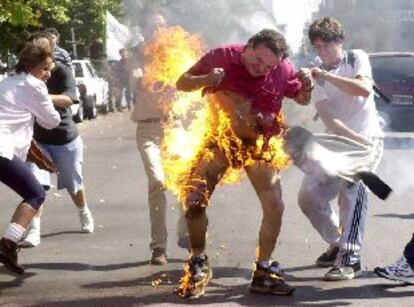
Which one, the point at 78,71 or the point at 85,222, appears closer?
the point at 85,222

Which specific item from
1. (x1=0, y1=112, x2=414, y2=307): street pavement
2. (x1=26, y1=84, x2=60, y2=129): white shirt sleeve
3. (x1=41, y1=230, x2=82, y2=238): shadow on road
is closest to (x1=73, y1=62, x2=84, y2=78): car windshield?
(x1=0, y1=112, x2=414, y2=307): street pavement

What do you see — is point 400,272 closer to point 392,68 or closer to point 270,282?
point 270,282

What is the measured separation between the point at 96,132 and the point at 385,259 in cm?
1477

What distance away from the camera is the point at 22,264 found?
7.02 m

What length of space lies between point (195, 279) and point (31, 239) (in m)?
2.29

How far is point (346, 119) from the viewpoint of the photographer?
6543 millimetres

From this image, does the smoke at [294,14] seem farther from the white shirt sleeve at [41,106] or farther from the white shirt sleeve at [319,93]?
the white shirt sleeve at [41,106]

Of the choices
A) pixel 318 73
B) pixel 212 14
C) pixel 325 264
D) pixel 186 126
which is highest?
pixel 212 14

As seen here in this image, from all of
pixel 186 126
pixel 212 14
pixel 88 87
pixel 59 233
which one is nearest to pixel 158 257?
pixel 186 126

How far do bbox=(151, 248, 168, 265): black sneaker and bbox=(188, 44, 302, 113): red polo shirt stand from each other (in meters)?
1.65

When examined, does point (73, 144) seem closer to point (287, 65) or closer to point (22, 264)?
point (22, 264)

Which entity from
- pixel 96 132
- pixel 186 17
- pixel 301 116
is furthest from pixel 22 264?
pixel 96 132

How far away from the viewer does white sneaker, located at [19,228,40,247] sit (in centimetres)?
766

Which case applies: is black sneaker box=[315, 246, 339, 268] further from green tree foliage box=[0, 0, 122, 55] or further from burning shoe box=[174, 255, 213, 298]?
green tree foliage box=[0, 0, 122, 55]
